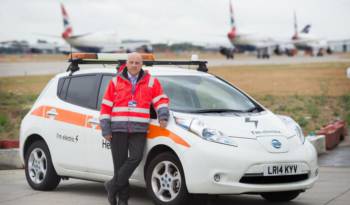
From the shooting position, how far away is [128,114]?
27.0 ft

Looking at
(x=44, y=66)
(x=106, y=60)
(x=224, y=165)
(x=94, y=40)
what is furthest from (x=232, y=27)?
(x=224, y=165)

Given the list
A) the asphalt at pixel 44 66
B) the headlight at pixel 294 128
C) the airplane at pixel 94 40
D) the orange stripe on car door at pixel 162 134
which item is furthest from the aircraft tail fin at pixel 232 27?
the orange stripe on car door at pixel 162 134

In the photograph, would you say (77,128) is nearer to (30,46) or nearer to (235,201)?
(235,201)

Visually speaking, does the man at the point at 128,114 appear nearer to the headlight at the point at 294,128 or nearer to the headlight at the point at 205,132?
the headlight at the point at 205,132

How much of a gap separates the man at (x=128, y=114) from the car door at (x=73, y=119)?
1046 millimetres

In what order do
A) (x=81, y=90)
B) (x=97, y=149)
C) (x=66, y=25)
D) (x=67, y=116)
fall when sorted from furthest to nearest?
(x=66, y=25) < (x=81, y=90) < (x=67, y=116) < (x=97, y=149)

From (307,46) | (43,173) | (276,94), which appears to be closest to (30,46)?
(307,46)

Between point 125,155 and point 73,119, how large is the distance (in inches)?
54.0

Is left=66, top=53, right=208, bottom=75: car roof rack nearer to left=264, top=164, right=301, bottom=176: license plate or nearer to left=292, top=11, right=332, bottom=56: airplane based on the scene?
left=264, top=164, right=301, bottom=176: license plate

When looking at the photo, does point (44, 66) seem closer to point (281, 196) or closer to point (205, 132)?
point (281, 196)

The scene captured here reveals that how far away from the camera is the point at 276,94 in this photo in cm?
2889

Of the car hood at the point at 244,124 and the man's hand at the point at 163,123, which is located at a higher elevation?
the man's hand at the point at 163,123

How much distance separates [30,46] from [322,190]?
379 ft

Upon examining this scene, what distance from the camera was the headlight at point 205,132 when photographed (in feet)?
26.5
